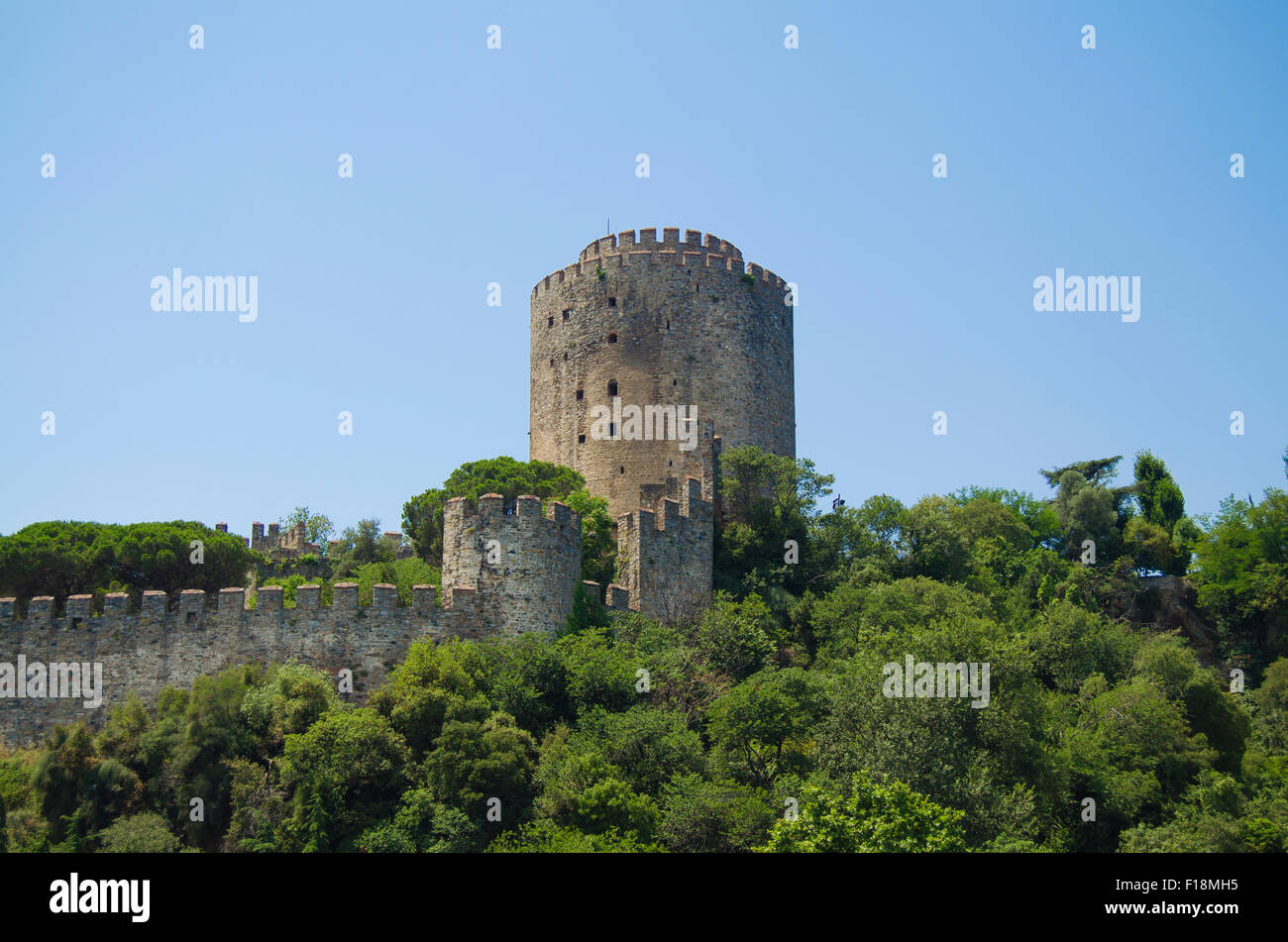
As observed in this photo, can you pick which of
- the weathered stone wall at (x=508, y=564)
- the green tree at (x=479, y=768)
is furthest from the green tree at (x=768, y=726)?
the weathered stone wall at (x=508, y=564)

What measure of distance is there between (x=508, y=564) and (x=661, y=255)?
17.7 metres

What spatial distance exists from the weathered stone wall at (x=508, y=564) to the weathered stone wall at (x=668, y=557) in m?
3.77

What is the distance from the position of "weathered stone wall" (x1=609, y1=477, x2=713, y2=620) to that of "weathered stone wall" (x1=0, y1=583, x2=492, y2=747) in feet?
19.4

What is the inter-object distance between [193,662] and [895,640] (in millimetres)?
16230

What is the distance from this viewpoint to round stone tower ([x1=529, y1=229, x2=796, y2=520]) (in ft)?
146

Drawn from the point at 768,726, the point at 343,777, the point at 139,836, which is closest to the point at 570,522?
the point at 768,726

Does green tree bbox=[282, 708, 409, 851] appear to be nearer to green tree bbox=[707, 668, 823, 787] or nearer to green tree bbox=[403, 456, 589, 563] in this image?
green tree bbox=[707, 668, 823, 787]

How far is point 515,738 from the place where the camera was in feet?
89.5

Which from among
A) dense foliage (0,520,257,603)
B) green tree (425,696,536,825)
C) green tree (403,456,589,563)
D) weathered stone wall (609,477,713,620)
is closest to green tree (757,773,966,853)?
green tree (425,696,536,825)

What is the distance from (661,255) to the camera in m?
46.0

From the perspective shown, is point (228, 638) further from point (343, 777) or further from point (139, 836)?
point (343, 777)
